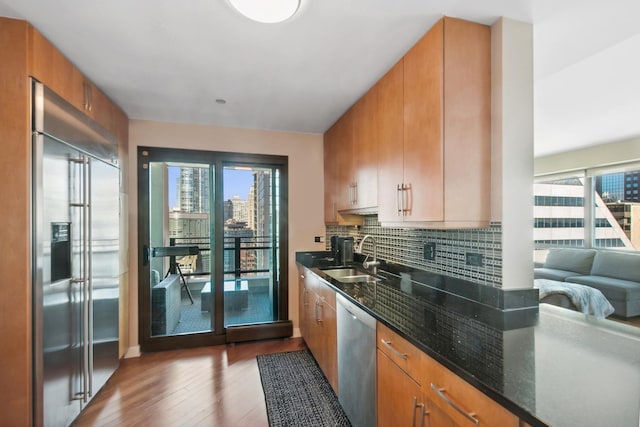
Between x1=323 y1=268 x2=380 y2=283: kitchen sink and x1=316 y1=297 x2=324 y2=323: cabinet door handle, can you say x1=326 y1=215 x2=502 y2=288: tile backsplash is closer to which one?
x1=323 y1=268 x2=380 y2=283: kitchen sink

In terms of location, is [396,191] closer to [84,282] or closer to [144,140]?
[84,282]

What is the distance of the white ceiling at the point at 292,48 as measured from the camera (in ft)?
4.90

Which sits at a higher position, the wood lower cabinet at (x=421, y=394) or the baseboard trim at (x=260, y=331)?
the wood lower cabinet at (x=421, y=394)

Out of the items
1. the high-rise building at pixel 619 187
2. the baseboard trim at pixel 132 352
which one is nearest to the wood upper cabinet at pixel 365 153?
the baseboard trim at pixel 132 352

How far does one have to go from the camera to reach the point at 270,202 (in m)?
3.63

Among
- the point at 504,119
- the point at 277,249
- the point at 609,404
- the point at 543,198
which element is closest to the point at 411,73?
the point at 504,119

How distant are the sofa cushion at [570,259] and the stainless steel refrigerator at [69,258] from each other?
20.5 ft

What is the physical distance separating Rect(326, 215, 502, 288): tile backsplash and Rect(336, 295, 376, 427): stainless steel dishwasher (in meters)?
0.68

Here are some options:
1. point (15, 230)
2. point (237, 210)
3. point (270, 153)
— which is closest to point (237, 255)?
point (237, 210)

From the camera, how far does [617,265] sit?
4383 millimetres

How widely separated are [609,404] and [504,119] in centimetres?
128

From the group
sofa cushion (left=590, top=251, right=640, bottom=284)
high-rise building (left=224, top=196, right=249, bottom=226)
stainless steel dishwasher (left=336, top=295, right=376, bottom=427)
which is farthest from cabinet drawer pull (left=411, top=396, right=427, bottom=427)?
sofa cushion (left=590, top=251, right=640, bottom=284)

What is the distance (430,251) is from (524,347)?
103cm

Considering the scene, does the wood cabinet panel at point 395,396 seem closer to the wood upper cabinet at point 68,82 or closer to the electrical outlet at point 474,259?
the electrical outlet at point 474,259
